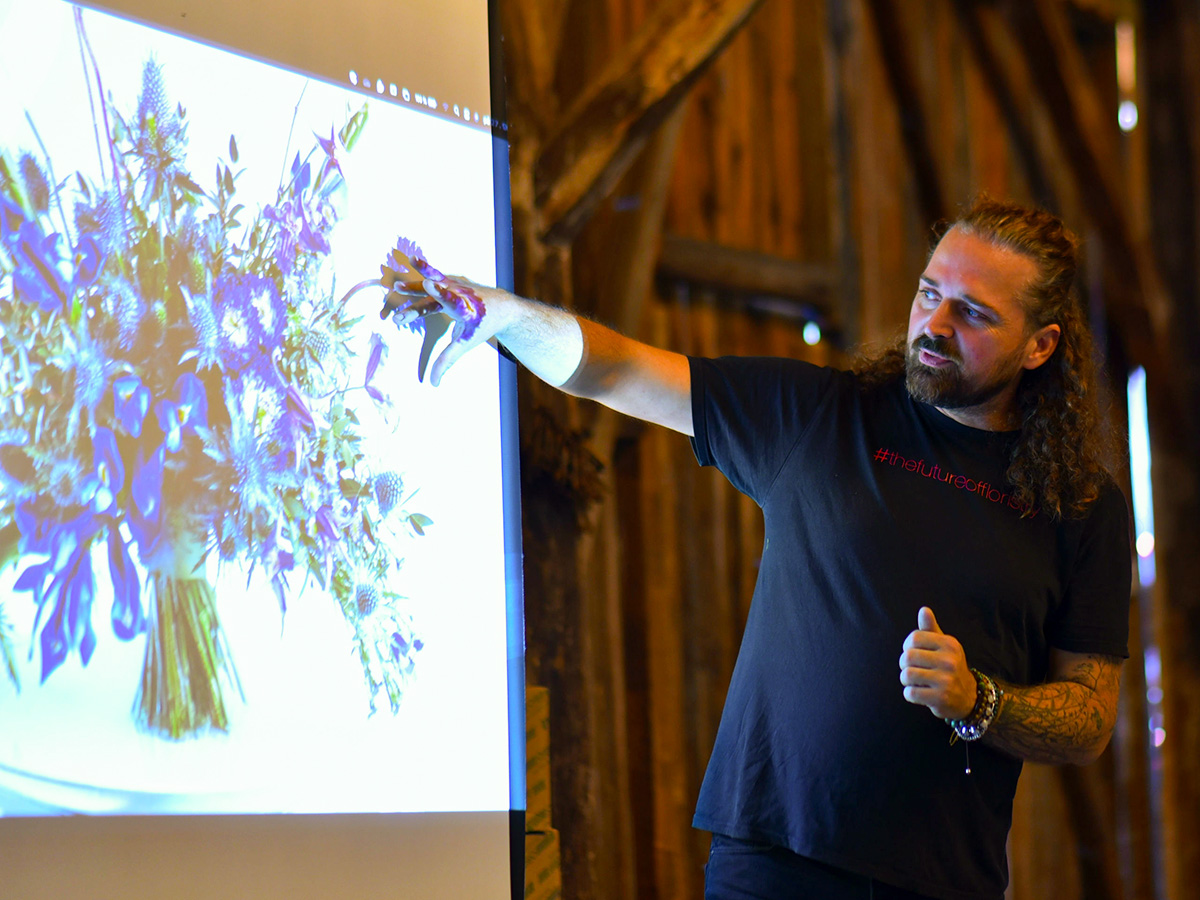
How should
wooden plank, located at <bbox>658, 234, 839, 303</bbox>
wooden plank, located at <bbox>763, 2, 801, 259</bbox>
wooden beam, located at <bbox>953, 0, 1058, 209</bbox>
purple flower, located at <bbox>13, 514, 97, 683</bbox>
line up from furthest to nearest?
1. wooden beam, located at <bbox>953, 0, 1058, 209</bbox>
2. wooden plank, located at <bbox>763, 2, 801, 259</bbox>
3. wooden plank, located at <bbox>658, 234, 839, 303</bbox>
4. purple flower, located at <bbox>13, 514, 97, 683</bbox>

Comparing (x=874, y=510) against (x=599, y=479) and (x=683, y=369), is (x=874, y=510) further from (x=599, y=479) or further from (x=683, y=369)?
(x=599, y=479)

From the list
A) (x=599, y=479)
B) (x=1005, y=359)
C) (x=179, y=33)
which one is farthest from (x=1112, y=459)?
(x=179, y=33)

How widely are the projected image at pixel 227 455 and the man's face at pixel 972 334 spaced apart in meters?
0.62

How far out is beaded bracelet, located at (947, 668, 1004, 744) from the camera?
4.88 feet

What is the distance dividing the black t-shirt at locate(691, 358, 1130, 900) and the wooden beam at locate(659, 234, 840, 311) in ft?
4.61

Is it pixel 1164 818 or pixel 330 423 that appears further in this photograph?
pixel 1164 818

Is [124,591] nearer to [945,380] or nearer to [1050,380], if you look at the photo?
[945,380]

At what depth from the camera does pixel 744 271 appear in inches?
126

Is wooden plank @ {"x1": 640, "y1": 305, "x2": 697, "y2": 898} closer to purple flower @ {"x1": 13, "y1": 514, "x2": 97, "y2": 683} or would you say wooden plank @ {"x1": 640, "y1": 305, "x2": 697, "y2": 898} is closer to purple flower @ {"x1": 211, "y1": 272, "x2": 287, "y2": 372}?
purple flower @ {"x1": 211, "y1": 272, "x2": 287, "y2": 372}

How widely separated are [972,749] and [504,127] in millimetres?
1108

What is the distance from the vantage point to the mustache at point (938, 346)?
1636mm

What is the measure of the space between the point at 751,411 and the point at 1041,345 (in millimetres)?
475

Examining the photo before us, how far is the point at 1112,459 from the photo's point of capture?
1.83 meters

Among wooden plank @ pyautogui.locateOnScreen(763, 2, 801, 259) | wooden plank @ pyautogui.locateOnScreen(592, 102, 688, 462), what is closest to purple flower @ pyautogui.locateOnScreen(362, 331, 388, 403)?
wooden plank @ pyautogui.locateOnScreen(592, 102, 688, 462)
